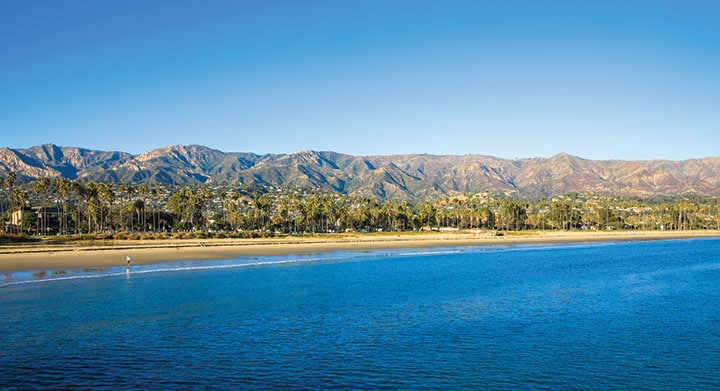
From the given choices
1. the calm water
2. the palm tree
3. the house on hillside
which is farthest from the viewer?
the house on hillside

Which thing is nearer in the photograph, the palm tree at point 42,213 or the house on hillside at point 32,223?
the palm tree at point 42,213

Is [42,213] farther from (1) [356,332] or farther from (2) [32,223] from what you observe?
(1) [356,332]

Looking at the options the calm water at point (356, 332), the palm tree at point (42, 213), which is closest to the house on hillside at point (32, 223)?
the palm tree at point (42, 213)

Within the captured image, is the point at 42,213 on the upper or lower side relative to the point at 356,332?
upper

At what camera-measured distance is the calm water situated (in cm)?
2133

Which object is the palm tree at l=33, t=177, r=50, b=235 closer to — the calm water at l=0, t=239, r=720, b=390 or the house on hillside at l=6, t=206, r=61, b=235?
the house on hillside at l=6, t=206, r=61, b=235

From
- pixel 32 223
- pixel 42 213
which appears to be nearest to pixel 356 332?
pixel 32 223

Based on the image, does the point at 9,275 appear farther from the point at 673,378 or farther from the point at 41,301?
the point at 673,378

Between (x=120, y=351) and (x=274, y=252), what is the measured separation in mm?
63757

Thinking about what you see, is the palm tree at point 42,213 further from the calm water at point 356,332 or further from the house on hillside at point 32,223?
the calm water at point 356,332

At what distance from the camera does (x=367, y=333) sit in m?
Answer: 28.6

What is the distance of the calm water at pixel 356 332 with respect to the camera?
21328 mm

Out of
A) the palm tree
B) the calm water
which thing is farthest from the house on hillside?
the calm water

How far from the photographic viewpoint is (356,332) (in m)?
28.9
